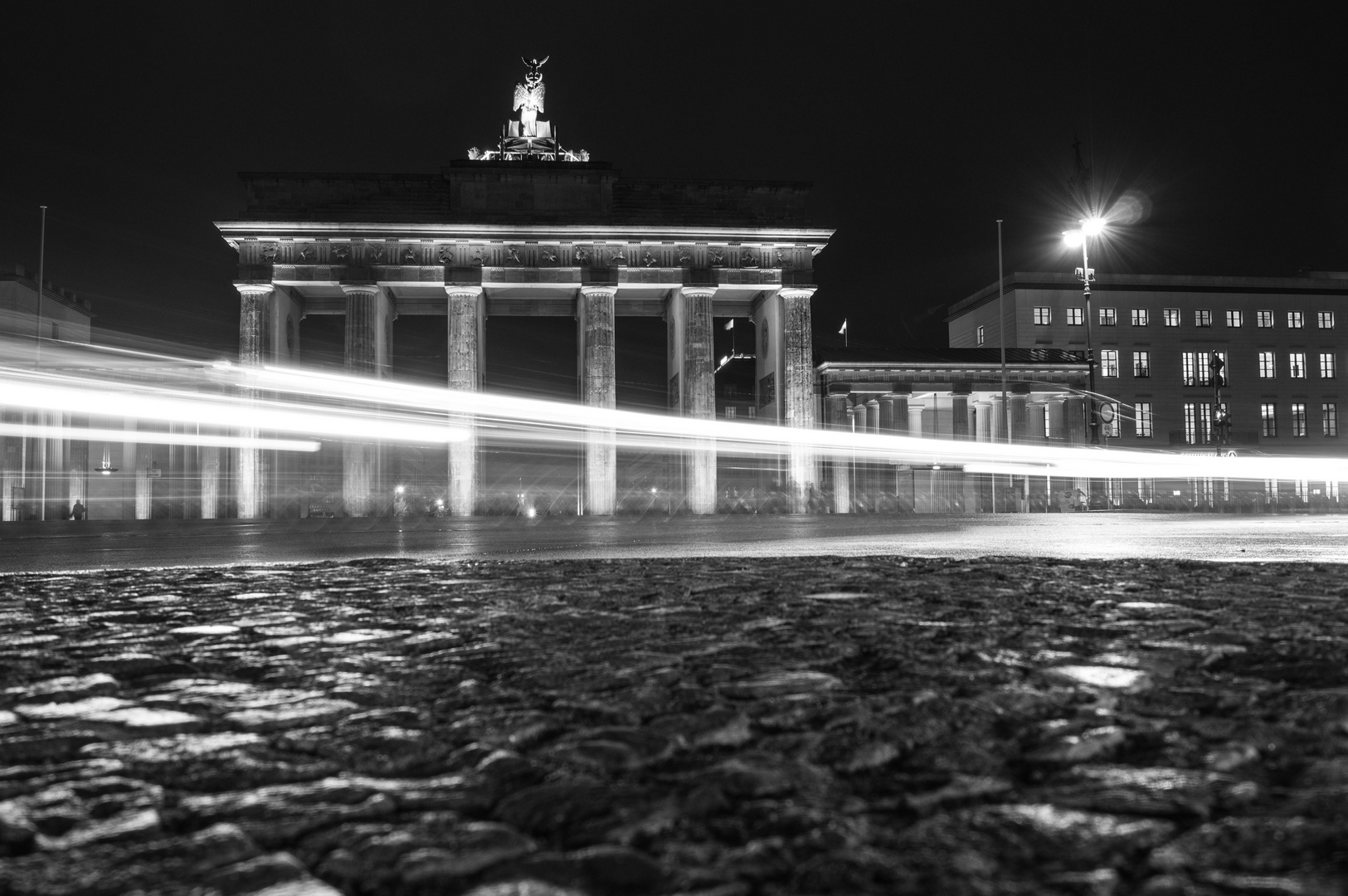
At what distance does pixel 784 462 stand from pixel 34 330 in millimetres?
41866

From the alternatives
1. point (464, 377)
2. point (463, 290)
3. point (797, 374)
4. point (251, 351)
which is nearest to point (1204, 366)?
point (797, 374)

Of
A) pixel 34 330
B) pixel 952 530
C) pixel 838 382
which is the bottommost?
pixel 952 530

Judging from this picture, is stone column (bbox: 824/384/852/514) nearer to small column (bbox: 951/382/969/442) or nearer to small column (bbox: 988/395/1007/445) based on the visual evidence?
small column (bbox: 951/382/969/442)

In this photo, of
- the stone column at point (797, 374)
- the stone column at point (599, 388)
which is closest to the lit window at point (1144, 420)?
the stone column at point (797, 374)

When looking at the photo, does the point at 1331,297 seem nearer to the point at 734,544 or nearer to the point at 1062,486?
the point at 1062,486

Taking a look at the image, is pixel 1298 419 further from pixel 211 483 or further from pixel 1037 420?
pixel 211 483

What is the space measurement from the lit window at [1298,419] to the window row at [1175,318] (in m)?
5.12

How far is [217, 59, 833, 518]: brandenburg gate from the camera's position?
42844 mm

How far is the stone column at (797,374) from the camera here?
144 feet

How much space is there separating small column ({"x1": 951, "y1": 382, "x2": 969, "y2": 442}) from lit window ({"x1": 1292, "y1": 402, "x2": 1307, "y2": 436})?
2900 cm

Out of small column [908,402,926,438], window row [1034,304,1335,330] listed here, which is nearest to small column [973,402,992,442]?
small column [908,402,926,438]

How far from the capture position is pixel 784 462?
4466cm

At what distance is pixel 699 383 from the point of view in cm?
4428

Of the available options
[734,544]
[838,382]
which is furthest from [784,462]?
[734,544]
